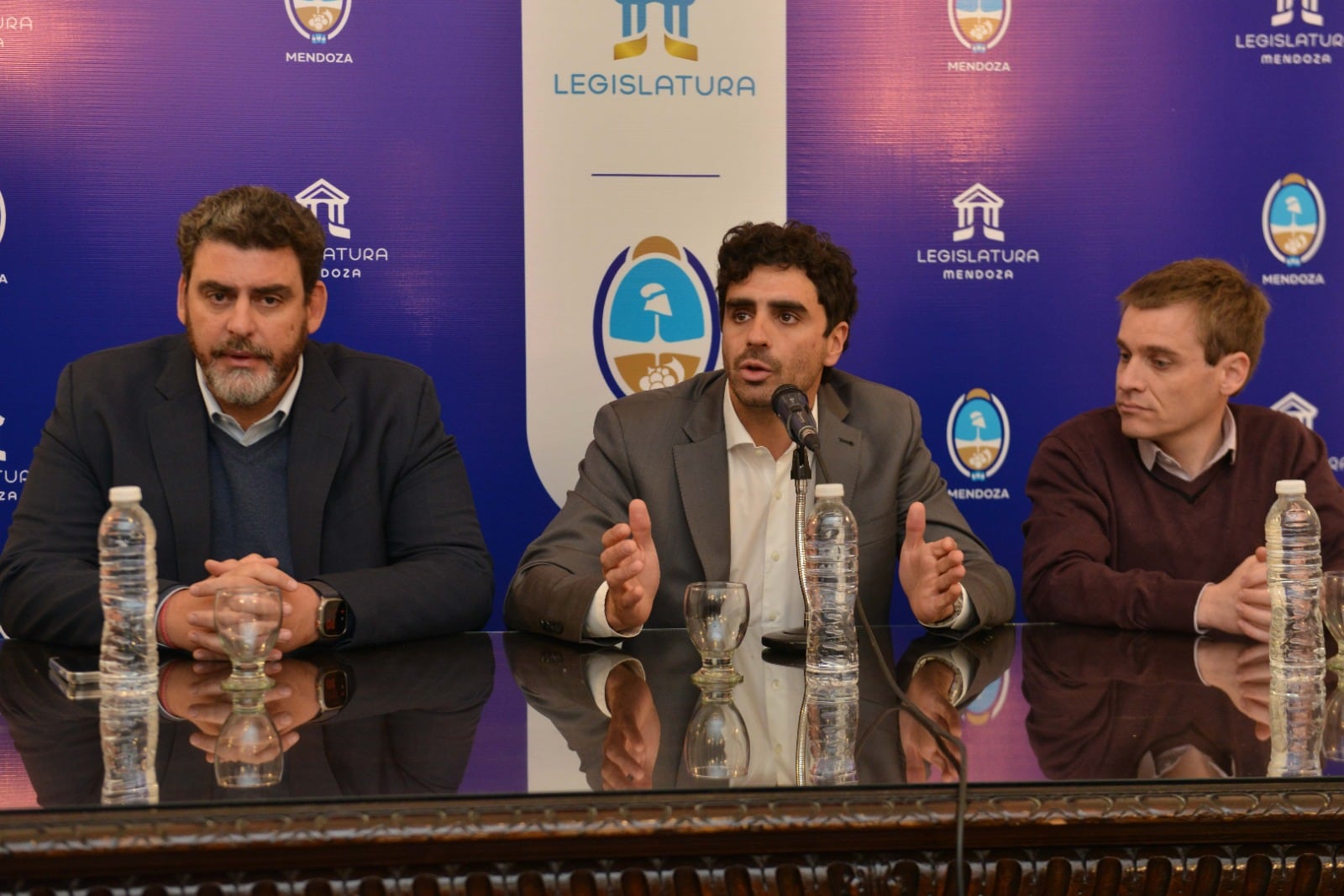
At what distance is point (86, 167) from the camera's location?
128 inches

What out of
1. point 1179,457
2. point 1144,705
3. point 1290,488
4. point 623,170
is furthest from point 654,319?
point 1144,705

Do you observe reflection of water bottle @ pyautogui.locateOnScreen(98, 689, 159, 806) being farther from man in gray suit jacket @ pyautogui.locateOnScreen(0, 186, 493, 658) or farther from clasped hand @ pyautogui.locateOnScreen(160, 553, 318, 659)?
man in gray suit jacket @ pyautogui.locateOnScreen(0, 186, 493, 658)

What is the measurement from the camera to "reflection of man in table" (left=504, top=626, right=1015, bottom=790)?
4.55 feet

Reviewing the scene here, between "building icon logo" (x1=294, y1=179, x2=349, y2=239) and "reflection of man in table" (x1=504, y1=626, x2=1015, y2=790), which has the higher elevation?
"building icon logo" (x1=294, y1=179, x2=349, y2=239)

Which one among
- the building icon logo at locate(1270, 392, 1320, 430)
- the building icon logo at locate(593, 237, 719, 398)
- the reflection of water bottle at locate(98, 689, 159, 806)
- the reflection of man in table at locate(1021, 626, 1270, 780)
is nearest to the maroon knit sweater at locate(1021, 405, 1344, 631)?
the reflection of man in table at locate(1021, 626, 1270, 780)

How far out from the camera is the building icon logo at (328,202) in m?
3.28

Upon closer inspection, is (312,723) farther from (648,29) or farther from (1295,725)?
(648,29)

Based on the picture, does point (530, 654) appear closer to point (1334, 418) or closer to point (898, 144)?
point (898, 144)

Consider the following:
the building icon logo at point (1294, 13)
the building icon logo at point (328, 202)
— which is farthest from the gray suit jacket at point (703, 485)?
the building icon logo at point (1294, 13)

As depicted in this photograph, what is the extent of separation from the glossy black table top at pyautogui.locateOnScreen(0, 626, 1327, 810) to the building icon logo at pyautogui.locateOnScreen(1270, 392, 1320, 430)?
1.51 metres

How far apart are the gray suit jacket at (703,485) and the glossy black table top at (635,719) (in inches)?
15.4

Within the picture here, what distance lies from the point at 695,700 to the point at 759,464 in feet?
3.68

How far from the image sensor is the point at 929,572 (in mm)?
2141

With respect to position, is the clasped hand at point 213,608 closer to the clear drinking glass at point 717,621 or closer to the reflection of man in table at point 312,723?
the reflection of man in table at point 312,723
